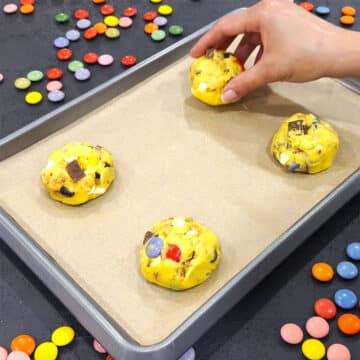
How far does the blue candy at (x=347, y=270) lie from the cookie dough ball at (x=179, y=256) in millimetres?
184

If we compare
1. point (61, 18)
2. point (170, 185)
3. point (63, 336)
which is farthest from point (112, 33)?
point (63, 336)

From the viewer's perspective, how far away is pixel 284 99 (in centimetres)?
98

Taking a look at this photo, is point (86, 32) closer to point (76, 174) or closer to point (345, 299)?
point (76, 174)

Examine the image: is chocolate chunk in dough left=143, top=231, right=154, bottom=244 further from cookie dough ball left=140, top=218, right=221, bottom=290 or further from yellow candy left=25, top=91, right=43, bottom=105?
yellow candy left=25, top=91, right=43, bottom=105

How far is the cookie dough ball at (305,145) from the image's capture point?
2.73ft

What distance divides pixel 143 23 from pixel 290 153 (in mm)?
532

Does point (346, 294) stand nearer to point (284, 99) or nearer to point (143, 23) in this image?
point (284, 99)

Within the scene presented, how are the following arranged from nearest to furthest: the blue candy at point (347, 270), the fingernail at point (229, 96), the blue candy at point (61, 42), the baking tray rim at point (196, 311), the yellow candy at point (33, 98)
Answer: the baking tray rim at point (196, 311), the blue candy at point (347, 270), the fingernail at point (229, 96), the yellow candy at point (33, 98), the blue candy at point (61, 42)

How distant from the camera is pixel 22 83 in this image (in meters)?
1.06

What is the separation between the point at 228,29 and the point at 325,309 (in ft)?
1.54

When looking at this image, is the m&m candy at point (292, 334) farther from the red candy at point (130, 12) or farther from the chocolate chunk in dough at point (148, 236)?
the red candy at point (130, 12)

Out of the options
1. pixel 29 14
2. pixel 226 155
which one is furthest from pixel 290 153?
pixel 29 14

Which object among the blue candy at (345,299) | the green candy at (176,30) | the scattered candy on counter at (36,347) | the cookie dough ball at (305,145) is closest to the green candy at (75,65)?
the green candy at (176,30)

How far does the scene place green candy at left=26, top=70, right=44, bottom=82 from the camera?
3.51 feet
